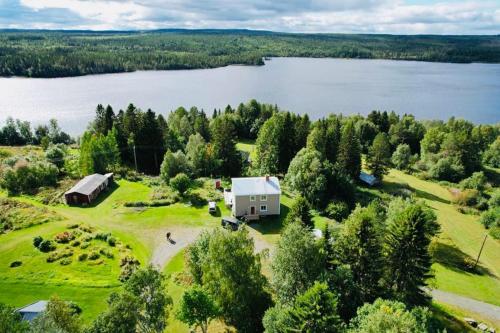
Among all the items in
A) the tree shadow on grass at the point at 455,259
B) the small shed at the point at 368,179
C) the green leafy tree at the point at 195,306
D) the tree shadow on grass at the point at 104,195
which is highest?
the green leafy tree at the point at 195,306

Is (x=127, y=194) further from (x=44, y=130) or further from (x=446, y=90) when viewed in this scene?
(x=446, y=90)

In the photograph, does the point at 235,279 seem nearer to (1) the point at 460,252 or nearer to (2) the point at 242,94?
(1) the point at 460,252

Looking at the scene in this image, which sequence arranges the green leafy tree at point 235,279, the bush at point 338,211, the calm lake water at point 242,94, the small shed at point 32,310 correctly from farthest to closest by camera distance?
the calm lake water at point 242,94, the bush at point 338,211, the small shed at point 32,310, the green leafy tree at point 235,279

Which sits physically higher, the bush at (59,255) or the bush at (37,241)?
the bush at (37,241)

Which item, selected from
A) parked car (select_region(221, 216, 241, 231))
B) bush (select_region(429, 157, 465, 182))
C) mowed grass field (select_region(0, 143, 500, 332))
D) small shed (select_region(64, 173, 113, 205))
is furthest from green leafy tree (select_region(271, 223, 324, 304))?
bush (select_region(429, 157, 465, 182))

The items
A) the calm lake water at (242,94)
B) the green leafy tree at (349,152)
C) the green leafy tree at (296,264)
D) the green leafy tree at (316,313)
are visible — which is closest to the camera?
the green leafy tree at (316,313)

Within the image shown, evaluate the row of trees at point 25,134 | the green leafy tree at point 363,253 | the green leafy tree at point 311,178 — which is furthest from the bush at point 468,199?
the row of trees at point 25,134

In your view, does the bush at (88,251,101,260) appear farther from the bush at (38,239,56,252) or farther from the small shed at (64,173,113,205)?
the small shed at (64,173,113,205)

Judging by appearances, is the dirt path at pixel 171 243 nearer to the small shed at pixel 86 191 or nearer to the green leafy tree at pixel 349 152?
the small shed at pixel 86 191
